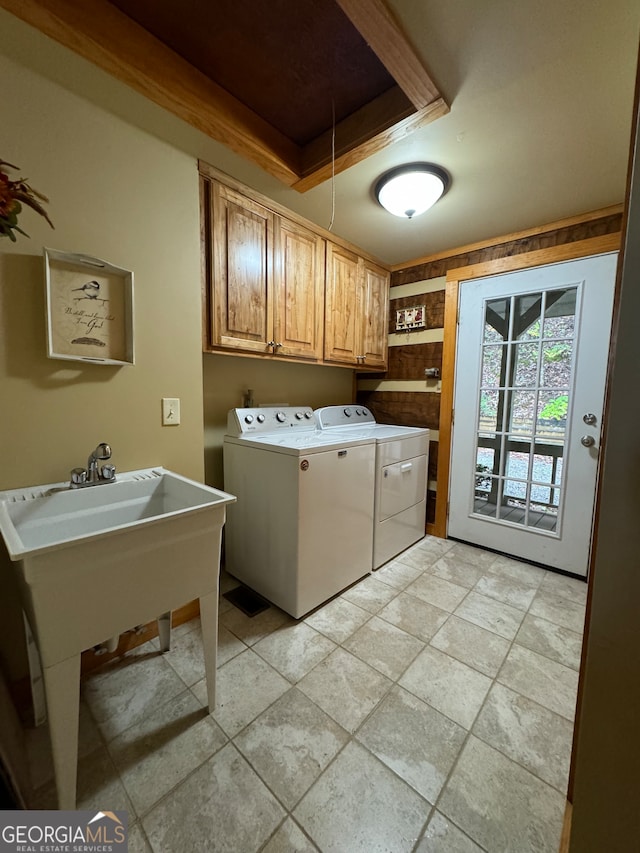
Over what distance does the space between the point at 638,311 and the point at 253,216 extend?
6.07 feet

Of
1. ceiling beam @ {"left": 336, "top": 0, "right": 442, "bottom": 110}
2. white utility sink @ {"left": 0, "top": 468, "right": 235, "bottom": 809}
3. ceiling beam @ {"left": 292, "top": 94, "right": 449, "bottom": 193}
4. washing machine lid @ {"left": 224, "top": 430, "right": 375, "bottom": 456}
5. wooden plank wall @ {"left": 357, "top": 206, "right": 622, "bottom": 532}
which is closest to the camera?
white utility sink @ {"left": 0, "top": 468, "right": 235, "bottom": 809}

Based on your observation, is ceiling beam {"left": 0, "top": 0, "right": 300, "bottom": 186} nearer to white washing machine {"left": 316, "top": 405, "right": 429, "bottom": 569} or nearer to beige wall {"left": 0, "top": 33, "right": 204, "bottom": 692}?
beige wall {"left": 0, "top": 33, "right": 204, "bottom": 692}

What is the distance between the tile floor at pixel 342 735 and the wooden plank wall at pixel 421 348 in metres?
1.32

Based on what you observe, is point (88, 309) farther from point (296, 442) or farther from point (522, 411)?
point (522, 411)

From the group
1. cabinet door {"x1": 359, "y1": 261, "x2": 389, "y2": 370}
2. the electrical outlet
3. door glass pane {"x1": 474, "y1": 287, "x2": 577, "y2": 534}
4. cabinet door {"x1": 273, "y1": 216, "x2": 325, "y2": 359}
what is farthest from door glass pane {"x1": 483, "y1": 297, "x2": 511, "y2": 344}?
the electrical outlet

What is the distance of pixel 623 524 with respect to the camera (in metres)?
0.54

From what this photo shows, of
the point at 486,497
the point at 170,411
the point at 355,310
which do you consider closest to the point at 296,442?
the point at 170,411

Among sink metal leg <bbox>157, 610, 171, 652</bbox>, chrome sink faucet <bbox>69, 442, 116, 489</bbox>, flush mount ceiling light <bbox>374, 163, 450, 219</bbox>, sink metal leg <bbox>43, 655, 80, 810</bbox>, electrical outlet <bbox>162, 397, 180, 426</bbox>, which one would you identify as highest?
flush mount ceiling light <bbox>374, 163, 450, 219</bbox>

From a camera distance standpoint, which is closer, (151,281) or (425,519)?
(151,281)

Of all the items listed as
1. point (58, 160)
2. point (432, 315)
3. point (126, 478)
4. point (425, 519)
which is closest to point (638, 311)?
point (126, 478)

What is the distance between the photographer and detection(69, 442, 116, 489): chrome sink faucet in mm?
1235

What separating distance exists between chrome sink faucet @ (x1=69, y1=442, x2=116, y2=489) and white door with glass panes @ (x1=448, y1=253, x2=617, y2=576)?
7.59 feet

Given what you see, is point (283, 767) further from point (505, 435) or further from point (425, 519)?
point (505, 435)

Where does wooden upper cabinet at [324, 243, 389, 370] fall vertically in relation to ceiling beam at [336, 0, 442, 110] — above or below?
below
